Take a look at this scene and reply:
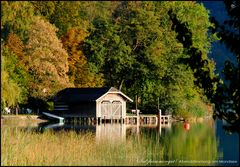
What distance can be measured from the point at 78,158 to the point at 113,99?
4228 cm

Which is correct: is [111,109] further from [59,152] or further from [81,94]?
[59,152]

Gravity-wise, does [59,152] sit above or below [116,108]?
below

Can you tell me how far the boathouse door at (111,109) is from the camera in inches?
2419

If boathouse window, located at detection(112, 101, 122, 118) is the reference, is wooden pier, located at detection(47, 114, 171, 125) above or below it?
below

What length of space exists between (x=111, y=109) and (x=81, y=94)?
331 cm

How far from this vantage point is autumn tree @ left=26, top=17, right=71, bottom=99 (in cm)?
5797

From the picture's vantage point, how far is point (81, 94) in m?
60.6

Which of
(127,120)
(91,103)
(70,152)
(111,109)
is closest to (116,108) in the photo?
(111,109)

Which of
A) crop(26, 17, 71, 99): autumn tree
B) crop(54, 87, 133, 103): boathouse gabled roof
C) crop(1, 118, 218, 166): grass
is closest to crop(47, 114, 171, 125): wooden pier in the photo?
crop(54, 87, 133, 103): boathouse gabled roof

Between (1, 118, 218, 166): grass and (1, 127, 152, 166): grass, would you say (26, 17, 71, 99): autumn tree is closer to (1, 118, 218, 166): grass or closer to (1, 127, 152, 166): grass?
(1, 118, 218, 166): grass

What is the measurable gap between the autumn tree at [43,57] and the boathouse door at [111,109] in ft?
17.2

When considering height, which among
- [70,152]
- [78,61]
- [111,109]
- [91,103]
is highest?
[78,61]

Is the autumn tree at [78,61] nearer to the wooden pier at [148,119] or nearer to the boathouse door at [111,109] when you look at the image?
the boathouse door at [111,109]

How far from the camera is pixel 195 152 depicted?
27609 millimetres
